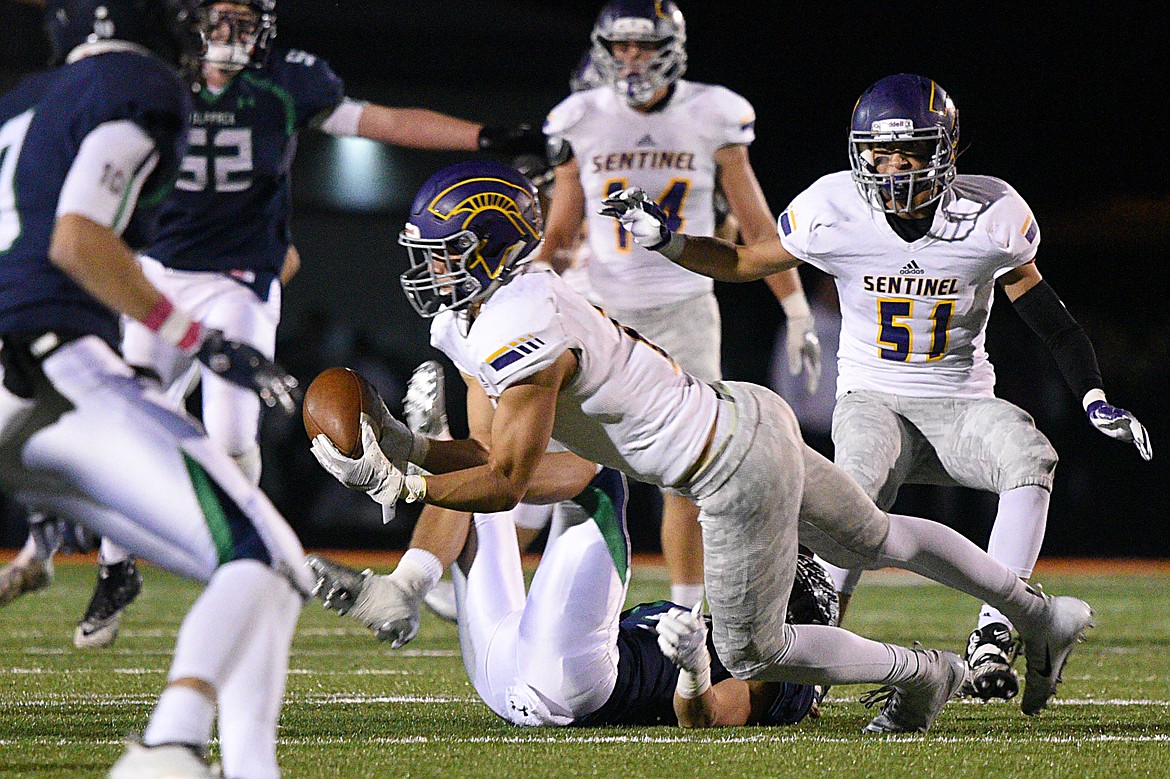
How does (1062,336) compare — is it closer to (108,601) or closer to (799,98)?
(108,601)

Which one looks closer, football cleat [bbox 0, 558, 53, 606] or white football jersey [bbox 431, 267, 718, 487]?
white football jersey [bbox 431, 267, 718, 487]

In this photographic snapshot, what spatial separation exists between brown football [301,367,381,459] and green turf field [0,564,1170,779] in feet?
1.91

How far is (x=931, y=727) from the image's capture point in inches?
140

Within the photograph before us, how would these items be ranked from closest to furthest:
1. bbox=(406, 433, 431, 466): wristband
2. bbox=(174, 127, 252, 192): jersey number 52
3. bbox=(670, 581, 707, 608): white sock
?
bbox=(406, 433, 431, 466): wristband
bbox=(174, 127, 252, 192): jersey number 52
bbox=(670, 581, 707, 608): white sock

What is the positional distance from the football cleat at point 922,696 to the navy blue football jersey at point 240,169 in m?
2.17

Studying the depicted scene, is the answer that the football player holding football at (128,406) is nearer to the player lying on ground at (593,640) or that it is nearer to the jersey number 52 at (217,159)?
the player lying on ground at (593,640)

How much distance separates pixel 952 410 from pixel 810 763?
54.1 inches

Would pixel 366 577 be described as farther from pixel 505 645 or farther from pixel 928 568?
pixel 928 568

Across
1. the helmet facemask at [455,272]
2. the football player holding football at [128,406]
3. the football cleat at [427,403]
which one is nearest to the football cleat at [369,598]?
the football cleat at [427,403]

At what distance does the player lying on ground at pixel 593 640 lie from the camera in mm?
3312

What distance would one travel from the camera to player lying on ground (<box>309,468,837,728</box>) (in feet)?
10.9

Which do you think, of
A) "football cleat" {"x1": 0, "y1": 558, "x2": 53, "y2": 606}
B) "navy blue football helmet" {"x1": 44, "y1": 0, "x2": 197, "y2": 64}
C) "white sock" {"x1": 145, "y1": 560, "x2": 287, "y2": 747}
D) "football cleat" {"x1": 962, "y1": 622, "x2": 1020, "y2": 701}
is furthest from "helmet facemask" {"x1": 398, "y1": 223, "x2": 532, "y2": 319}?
"football cleat" {"x1": 0, "y1": 558, "x2": 53, "y2": 606}

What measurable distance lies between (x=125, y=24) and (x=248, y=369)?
0.58m

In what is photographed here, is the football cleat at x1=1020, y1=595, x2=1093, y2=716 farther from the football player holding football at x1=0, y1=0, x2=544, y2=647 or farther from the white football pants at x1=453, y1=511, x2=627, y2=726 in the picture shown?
the football player holding football at x1=0, y1=0, x2=544, y2=647
